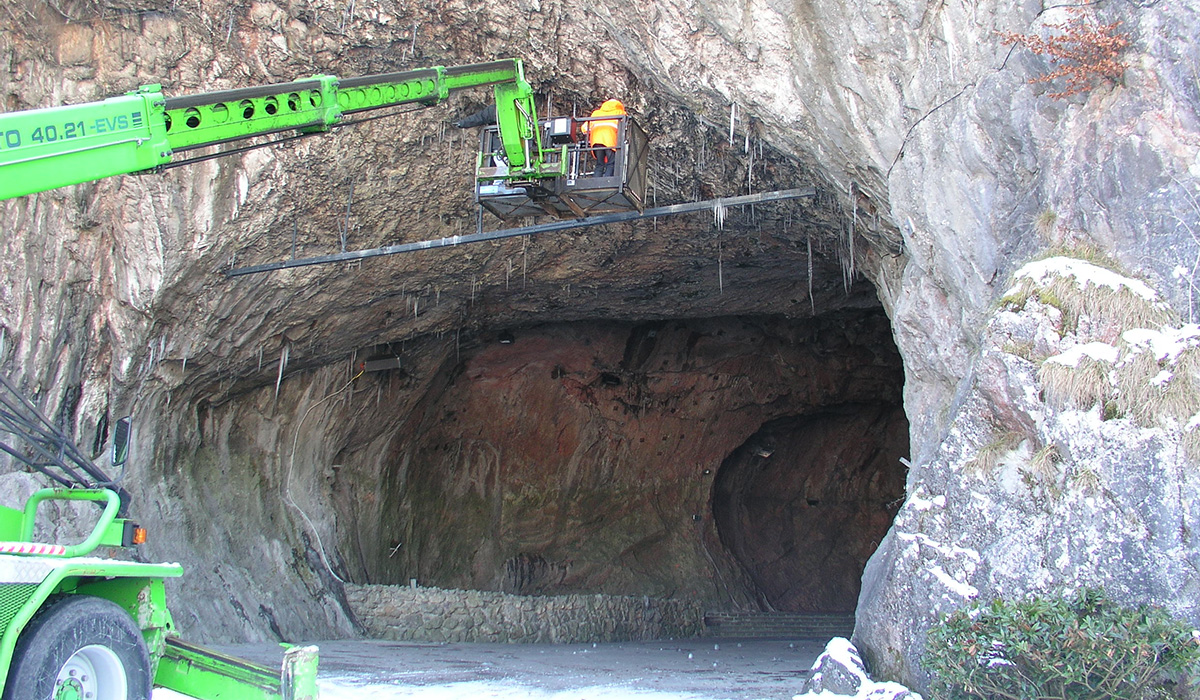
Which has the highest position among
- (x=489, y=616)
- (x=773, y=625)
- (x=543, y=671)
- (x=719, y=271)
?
(x=719, y=271)

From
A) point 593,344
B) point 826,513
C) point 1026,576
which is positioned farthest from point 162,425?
point 826,513

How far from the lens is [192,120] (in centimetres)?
615

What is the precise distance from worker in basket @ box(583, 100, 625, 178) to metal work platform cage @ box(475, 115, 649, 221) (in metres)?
0.03

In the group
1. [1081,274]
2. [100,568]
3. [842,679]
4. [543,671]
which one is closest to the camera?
[100,568]

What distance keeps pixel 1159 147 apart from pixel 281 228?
9472mm

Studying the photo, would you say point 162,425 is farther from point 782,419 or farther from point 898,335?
point 782,419

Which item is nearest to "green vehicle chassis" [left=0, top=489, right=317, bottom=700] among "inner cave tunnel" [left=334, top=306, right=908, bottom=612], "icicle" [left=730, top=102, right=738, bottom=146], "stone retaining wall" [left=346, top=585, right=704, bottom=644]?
"icicle" [left=730, top=102, right=738, bottom=146]

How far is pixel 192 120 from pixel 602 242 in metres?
8.16

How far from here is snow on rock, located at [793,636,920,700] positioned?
5637 millimetres

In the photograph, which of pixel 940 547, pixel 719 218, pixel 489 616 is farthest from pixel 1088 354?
pixel 489 616

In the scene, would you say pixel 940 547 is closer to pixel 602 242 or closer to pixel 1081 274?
pixel 1081 274

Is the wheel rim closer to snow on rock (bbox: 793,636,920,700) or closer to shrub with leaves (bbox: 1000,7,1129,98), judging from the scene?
snow on rock (bbox: 793,636,920,700)

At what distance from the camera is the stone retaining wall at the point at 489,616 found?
1411 centimetres

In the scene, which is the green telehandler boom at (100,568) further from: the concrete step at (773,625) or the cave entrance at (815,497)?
the cave entrance at (815,497)
